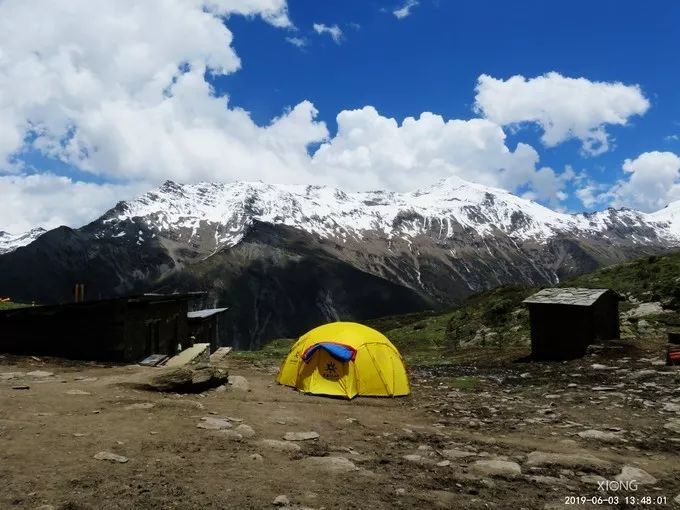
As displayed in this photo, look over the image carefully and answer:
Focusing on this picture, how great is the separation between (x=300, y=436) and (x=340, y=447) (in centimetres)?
124

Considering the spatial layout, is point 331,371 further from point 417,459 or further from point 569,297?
point 569,297

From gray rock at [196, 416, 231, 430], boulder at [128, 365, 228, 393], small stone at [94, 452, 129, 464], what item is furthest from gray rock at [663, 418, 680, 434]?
boulder at [128, 365, 228, 393]

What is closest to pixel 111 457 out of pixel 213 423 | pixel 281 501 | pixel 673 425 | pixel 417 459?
pixel 213 423

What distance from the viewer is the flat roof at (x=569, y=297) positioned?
27.6 m

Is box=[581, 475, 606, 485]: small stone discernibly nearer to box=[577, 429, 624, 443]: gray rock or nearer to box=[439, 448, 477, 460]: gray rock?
box=[439, 448, 477, 460]: gray rock

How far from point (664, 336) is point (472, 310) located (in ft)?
72.4

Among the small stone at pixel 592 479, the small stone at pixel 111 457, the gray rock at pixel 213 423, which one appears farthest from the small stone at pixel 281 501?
the small stone at pixel 592 479

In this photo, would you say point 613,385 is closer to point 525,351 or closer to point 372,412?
point 372,412

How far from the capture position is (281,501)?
866cm

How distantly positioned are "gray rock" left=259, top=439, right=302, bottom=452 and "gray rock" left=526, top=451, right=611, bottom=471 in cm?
509

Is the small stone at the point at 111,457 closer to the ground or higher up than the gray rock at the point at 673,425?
higher up

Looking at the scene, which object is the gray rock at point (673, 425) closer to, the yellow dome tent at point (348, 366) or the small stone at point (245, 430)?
the yellow dome tent at point (348, 366)

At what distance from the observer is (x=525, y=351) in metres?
32.5

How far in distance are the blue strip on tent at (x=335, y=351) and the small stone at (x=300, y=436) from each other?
6639 mm
